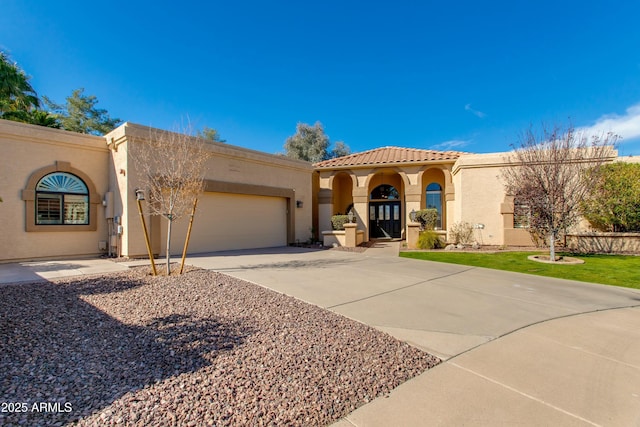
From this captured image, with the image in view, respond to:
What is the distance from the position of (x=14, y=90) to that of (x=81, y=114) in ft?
52.2

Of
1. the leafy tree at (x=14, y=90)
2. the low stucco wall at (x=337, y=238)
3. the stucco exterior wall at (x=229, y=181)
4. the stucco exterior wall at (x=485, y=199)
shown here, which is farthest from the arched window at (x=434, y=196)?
the leafy tree at (x=14, y=90)

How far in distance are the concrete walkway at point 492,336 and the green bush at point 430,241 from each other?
566 cm

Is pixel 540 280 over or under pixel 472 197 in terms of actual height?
under

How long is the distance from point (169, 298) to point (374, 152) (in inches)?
660

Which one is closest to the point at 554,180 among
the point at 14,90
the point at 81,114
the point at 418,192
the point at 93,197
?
the point at 418,192

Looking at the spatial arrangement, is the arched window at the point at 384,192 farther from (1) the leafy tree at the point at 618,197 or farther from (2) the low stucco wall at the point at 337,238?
(1) the leafy tree at the point at 618,197

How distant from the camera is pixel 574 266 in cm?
970

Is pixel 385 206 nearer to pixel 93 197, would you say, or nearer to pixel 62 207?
pixel 93 197

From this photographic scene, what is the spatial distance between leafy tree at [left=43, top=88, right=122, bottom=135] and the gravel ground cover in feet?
90.7

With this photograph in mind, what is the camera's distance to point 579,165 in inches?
446

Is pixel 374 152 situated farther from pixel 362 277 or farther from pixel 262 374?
pixel 262 374

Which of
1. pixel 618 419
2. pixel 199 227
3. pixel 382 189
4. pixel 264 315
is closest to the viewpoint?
pixel 618 419

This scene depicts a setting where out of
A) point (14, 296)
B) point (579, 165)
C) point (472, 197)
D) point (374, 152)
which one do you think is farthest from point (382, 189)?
point (14, 296)

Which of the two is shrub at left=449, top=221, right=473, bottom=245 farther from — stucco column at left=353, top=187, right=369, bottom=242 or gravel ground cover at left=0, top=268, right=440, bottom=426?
gravel ground cover at left=0, top=268, right=440, bottom=426
